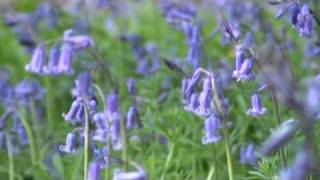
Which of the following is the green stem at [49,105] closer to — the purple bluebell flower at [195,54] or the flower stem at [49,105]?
the flower stem at [49,105]

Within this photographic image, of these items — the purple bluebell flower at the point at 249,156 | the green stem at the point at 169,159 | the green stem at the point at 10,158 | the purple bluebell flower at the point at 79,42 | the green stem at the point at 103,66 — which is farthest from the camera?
the green stem at the point at 10,158

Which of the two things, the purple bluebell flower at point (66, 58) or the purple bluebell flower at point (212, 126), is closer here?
the purple bluebell flower at point (66, 58)

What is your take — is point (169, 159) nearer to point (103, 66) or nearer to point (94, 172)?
point (94, 172)

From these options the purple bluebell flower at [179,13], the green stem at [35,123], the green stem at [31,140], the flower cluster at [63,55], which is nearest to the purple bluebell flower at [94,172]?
the flower cluster at [63,55]

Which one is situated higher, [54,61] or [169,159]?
[54,61]

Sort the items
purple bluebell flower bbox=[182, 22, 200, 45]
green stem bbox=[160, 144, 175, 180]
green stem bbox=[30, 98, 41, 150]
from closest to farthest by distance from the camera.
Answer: green stem bbox=[160, 144, 175, 180] < purple bluebell flower bbox=[182, 22, 200, 45] < green stem bbox=[30, 98, 41, 150]

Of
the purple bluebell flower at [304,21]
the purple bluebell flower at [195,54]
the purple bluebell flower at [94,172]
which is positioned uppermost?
the purple bluebell flower at [195,54]

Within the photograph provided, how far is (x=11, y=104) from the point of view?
4793 millimetres

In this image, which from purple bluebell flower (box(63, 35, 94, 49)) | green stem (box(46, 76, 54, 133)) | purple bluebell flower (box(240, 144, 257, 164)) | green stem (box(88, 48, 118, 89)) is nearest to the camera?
green stem (box(88, 48, 118, 89))

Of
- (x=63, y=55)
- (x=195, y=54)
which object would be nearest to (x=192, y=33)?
(x=195, y=54)

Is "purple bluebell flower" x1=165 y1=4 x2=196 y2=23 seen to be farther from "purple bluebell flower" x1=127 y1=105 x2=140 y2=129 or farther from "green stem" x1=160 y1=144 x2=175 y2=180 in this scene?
"purple bluebell flower" x1=127 y1=105 x2=140 y2=129

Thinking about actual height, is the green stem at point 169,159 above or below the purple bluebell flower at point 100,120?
below

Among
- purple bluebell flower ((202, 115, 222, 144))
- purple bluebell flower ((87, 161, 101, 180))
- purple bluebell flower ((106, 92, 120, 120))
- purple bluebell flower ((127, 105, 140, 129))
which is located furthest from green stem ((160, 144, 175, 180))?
purple bluebell flower ((87, 161, 101, 180))

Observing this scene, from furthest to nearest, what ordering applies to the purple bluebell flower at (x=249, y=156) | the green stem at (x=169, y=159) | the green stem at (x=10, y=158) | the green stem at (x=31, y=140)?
the green stem at (x=31, y=140), the green stem at (x=10, y=158), the purple bluebell flower at (x=249, y=156), the green stem at (x=169, y=159)
